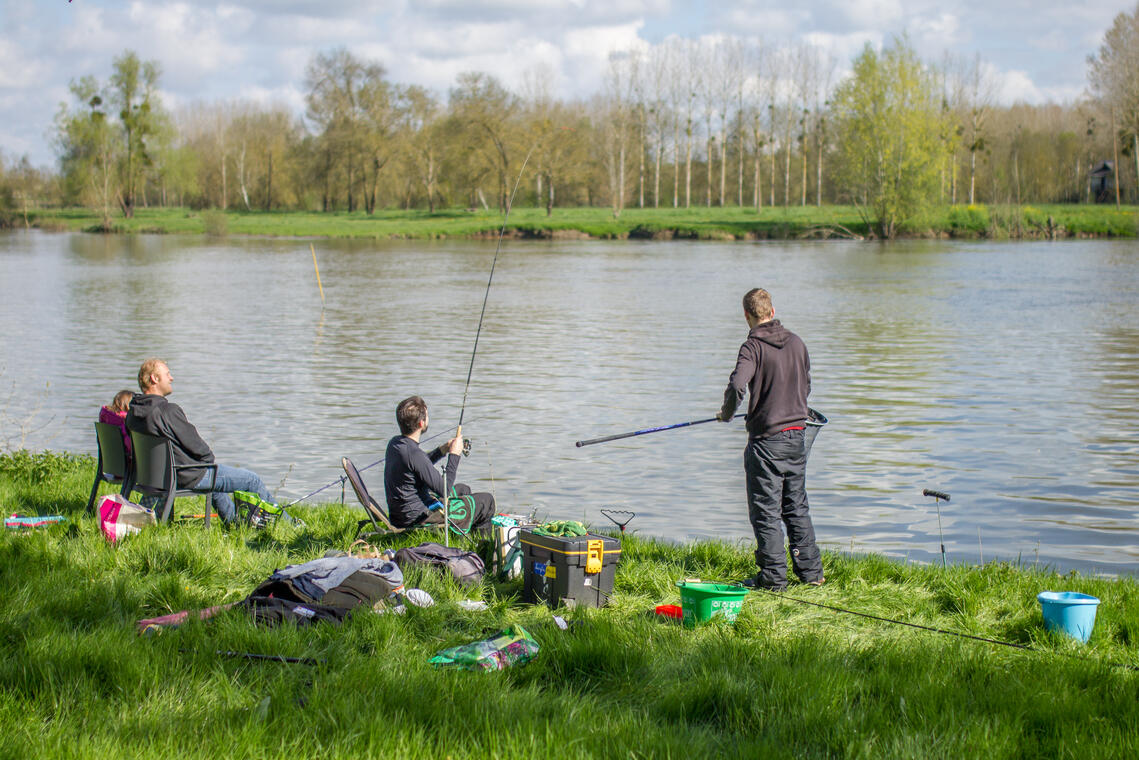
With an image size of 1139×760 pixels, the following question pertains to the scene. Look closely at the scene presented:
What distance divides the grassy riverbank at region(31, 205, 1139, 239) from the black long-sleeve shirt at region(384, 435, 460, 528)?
5610 cm

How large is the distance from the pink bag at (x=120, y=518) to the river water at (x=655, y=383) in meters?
2.58

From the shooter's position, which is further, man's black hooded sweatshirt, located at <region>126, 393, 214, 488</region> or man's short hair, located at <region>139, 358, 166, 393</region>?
man's short hair, located at <region>139, 358, 166, 393</region>

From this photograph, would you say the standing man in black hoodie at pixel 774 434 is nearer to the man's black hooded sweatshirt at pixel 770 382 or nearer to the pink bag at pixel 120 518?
the man's black hooded sweatshirt at pixel 770 382

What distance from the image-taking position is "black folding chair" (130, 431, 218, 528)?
23.7 feet

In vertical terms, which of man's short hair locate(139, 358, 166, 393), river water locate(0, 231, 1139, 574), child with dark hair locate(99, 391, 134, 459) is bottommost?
river water locate(0, 231, 1139, 574)

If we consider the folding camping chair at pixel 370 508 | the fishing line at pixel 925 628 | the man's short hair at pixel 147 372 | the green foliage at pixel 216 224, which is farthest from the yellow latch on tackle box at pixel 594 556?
the green foliage at pixel 216 224

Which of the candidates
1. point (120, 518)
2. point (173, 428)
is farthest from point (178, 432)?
point (120, 518)

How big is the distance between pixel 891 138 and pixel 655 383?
47266 millimetres

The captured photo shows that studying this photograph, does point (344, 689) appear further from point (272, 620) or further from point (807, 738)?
point (807, 738)

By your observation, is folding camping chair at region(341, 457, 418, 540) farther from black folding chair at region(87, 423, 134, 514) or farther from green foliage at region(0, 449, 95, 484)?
green foliage at region(0, 449, 95, 484)

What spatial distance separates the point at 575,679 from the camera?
4.26 m

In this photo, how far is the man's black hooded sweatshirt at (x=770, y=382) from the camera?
20.1 feet

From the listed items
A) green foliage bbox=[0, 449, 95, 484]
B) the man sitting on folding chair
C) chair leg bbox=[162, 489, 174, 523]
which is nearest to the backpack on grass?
the man sitting on folding chair

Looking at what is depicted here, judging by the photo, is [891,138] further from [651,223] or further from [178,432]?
[178,432]
